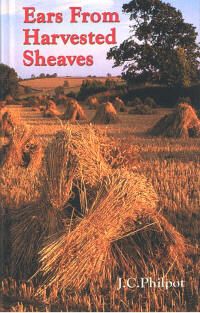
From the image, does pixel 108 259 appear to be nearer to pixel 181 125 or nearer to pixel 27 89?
pixel 181 125

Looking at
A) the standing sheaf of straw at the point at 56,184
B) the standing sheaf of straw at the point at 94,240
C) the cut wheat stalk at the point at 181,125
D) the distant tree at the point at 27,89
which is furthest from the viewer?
the distant tree at the point at 27,89

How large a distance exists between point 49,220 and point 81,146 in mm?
725

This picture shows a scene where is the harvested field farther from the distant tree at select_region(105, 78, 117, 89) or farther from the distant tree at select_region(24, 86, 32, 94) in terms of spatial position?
the distant tree at select_region(24, 86, 32, 94)

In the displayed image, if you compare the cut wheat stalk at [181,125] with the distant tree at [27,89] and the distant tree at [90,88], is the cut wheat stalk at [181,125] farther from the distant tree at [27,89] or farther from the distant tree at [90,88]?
the distant tree at [27,89]

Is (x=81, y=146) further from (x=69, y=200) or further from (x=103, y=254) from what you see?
(x=103, y=254)

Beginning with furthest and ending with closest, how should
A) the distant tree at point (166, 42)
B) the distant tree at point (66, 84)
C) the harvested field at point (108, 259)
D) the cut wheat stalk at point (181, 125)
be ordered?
the distant tree at point (66, 84) < the distant tree at point (166, 42) < the cut wheat stalk at point (181, 125) < the harvested field at point (108, 259)

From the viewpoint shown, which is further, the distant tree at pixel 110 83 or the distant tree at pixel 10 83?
the distant tree at pixel 10 83

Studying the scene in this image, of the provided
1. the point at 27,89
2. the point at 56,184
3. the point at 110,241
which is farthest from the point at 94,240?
the point at 27,89

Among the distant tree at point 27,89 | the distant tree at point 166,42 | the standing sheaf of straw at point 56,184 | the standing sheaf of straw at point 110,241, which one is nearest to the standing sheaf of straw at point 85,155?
the standing sheaf of straw at point 56,184

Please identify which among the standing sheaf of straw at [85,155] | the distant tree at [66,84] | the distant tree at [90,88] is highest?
the distant tree at [66,84]

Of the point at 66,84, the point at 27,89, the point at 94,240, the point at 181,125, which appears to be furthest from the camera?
the point at 27,89

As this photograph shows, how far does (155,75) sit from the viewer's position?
39.4m

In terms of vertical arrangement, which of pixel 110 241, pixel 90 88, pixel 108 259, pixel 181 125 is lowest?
pixel 108 259

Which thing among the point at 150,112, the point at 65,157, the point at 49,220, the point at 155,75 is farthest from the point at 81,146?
the point at 155,75
